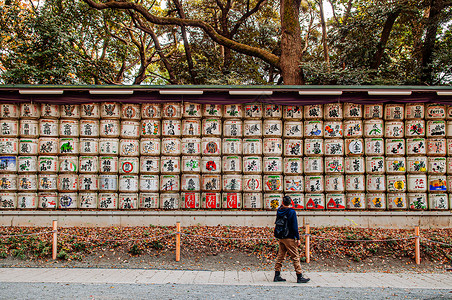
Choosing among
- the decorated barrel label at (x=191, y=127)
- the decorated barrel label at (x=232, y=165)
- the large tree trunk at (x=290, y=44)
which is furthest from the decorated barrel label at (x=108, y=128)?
the large tree trunk at (x=290, y=44)

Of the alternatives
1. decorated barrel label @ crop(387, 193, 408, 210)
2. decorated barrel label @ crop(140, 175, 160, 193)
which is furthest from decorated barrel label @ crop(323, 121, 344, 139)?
decorated barrel label @ crop(140, 175, 160, 193)

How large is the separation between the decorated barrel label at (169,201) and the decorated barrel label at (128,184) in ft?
2.90

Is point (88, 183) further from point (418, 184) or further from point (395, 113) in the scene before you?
point (418, 184)

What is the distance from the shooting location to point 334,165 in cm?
941

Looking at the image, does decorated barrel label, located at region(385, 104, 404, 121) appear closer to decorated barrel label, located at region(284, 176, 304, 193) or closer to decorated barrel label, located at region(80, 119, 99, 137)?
decorated barrel label, located at region(284, 176, 304, 193)

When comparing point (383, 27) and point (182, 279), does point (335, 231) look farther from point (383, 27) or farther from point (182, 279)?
point (383, 27)

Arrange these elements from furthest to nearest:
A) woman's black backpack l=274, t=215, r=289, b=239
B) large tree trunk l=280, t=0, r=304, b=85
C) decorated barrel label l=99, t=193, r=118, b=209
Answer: large tree trunk l=280, t=0, r=304, b=85 → decorated barrel label l=99, t=193, r=118, b=209 → woman's black backpack l=274, t=215, r=289, b=239

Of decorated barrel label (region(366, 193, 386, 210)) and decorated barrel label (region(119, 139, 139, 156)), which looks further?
decorated barrel label (region(119, 139, 139, 156))

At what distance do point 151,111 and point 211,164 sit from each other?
8.51 ft

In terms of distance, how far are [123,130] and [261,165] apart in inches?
179

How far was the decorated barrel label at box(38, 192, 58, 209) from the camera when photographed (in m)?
9.23

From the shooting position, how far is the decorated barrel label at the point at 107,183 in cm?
931

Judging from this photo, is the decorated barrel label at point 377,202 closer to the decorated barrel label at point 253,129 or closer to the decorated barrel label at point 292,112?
the decorated barrel label at point 292,112

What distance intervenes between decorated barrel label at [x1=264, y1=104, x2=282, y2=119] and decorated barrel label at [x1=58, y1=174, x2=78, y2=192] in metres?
6.36
